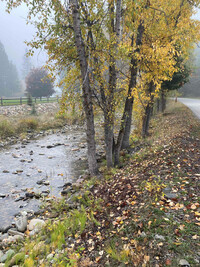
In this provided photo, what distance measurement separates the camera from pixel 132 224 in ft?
13.2

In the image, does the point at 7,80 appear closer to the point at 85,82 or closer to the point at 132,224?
the point at 85,82

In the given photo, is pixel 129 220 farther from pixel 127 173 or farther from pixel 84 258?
pixel 127 173

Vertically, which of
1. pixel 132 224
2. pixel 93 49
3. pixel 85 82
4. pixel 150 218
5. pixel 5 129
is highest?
pixel 93 49

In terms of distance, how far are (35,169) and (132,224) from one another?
7341mm

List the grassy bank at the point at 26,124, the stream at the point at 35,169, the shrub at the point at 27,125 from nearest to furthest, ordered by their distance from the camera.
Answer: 1. the stream at the point at 35,169
2. the grassy bank at the point at 26,124
3. the shrub at the point at 27,125

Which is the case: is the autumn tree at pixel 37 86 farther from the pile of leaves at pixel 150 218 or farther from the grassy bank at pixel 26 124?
the pile of leaves at pixel 150 218

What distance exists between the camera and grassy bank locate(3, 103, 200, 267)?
327cm

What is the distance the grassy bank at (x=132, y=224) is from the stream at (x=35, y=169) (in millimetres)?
1256

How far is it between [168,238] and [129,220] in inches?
38.3

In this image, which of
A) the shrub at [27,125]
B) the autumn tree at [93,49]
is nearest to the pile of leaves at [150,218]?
the autumn tree at [93,49]

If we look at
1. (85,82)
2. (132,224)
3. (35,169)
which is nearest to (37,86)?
(35,169)

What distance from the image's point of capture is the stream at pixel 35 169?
7102mm

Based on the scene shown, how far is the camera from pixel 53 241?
4.44 metres

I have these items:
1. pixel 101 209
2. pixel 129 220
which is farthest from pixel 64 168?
pixel 129 220
